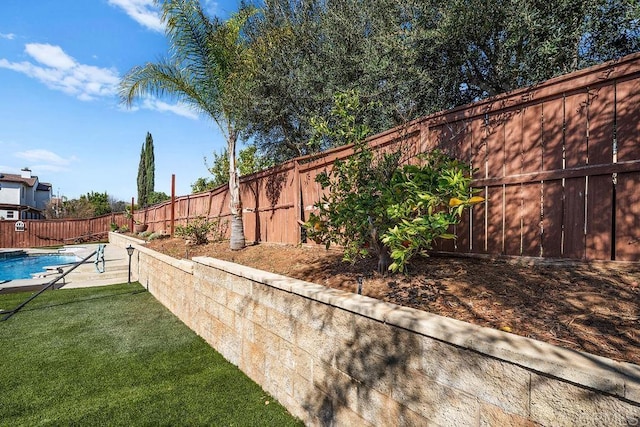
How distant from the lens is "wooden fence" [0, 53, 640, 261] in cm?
231

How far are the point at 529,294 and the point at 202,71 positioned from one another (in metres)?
7.44

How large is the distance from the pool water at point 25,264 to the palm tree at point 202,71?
10.3 metres

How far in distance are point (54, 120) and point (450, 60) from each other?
16.5 metres

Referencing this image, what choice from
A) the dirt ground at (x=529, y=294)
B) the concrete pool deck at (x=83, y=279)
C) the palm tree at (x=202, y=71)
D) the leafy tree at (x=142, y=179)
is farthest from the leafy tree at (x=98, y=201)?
the dirt ground at (x=529, y=294)

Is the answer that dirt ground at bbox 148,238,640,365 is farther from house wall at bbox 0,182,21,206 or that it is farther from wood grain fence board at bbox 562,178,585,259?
house wall at bbox 0,182,21,206

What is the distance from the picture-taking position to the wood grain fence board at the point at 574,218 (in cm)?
248

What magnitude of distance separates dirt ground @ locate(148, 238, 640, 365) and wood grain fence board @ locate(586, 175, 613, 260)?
11 cm

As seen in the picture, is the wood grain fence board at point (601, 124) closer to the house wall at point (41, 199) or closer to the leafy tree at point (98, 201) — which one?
the leafy tree at point (98, 201)

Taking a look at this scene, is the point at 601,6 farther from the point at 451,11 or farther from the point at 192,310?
the point at 192,310

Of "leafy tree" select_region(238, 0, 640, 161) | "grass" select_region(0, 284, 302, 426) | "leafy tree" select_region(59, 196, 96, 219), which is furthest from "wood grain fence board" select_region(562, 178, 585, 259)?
"leafy tree" select_region(59, 196, 96, 219)

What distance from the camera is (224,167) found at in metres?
16.2

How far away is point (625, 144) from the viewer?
2.31 m

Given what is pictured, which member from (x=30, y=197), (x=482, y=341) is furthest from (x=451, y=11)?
(x=30, y=197)

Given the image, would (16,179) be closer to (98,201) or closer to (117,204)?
(98,201)
